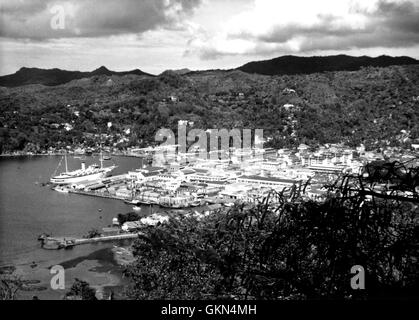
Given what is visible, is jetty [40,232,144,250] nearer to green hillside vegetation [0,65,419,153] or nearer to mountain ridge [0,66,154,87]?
green hillside vegetation [0,65,419,153]

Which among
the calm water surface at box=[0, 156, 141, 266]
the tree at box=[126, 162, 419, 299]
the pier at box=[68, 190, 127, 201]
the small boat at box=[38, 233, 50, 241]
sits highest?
the tree at box=[126, 162, 419, 299]

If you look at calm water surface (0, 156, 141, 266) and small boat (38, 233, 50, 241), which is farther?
small boat (38, 233, 50, 241)

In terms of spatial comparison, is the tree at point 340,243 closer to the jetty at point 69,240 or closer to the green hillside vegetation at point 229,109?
the jetty at point 69,240

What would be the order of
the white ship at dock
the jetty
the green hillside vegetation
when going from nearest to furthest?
1. the jetty
2. the white ship at dock
3. the green hillside vegetation

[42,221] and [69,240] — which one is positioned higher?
[69,240]

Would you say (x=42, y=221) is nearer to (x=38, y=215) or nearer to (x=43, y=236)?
(x=38, y=215)

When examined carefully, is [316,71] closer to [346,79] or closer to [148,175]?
[346,79]

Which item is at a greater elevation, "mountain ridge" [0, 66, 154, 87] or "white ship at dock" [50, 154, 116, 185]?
"mountain ridge" [0, 66, 154, 87]

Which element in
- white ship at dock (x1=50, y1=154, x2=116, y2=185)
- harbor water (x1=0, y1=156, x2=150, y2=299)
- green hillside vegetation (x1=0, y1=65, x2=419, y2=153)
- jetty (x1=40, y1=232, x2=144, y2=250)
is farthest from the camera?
green hillside vegetation (x1=0, y1=65, x2=419, y2=153)
